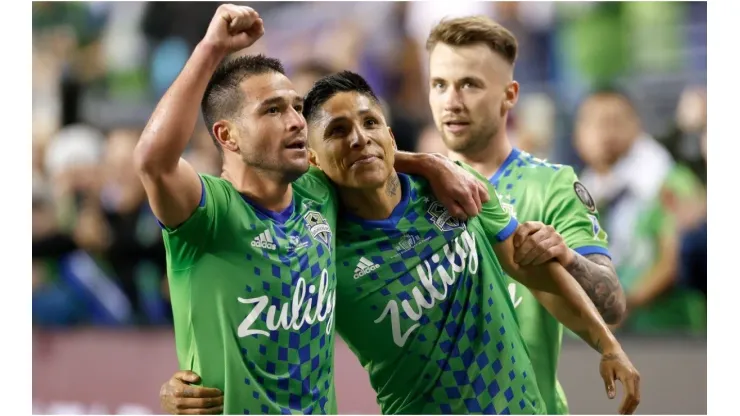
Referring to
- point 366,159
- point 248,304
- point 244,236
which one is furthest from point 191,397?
point 366,159

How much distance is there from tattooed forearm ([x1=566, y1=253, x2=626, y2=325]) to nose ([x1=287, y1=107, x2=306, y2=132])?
1.29m

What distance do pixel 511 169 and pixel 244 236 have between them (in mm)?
1597

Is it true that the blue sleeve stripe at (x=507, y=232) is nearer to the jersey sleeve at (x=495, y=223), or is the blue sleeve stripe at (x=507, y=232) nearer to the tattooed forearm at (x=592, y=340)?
the jersey sleeve at (x=495, y=223)

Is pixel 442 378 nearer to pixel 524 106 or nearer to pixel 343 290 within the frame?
pixel 343 290

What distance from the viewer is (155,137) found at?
258cm

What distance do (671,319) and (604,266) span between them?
9.63 feet

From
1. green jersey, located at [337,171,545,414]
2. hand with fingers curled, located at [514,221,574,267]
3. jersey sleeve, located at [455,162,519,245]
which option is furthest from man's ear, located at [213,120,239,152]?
hand with fingers curled, located at [514,221,574,267]

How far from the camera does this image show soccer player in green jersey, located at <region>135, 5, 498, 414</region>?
2.66 meters

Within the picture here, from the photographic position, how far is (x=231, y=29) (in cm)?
269

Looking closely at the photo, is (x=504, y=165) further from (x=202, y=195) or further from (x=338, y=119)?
(x=202, y=195)

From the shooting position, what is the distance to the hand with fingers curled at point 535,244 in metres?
3.39

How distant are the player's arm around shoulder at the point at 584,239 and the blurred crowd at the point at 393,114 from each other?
2635mm

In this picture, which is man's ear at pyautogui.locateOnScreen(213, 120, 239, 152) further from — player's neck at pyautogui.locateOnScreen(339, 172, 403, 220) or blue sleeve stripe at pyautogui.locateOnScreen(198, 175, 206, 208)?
player's neck at pyautogui.locateOnScreen(339, 172, 403, 220)

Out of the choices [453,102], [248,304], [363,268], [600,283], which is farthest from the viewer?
[453,102]
